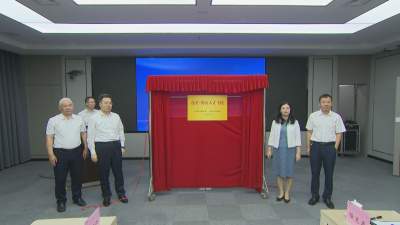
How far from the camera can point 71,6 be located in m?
3.45

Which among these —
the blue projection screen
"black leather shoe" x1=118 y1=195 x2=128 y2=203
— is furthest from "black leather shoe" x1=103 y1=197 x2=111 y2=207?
the blue projection screen

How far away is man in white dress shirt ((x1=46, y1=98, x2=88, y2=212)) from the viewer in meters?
3.44

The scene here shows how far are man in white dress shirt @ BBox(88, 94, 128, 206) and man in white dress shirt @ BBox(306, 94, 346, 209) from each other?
8.32ft

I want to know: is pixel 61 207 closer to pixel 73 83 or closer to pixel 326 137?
pixel 326 137

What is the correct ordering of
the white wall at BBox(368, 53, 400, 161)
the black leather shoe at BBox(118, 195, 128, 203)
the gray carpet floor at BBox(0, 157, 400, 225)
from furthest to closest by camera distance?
1. the white wall at BBox(368, 53, 400, 161)
2. the black leather shoe at BBox(118, 195, 128, 203)
3. the gray carpet floor at BBox(0, 157, 400, 225)

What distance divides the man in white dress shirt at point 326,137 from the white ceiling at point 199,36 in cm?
126

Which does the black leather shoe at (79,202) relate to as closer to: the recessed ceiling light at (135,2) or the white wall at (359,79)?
the recessed ceiling light at (135,2)

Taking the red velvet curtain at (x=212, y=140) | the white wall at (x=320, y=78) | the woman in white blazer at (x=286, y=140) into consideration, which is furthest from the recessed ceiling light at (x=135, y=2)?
the white wall at (x=320, y=78)

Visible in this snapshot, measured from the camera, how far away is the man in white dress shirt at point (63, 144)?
135 inches

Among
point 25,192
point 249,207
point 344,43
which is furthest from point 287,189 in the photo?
point 25,192

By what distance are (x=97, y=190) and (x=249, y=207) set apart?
7.79 feet

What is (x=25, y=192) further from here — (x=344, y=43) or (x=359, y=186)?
(x=344, y=43)

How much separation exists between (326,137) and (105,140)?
2.80 meters

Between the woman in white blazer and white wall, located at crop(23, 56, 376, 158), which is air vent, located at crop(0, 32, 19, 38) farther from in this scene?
the woman in white blazer
